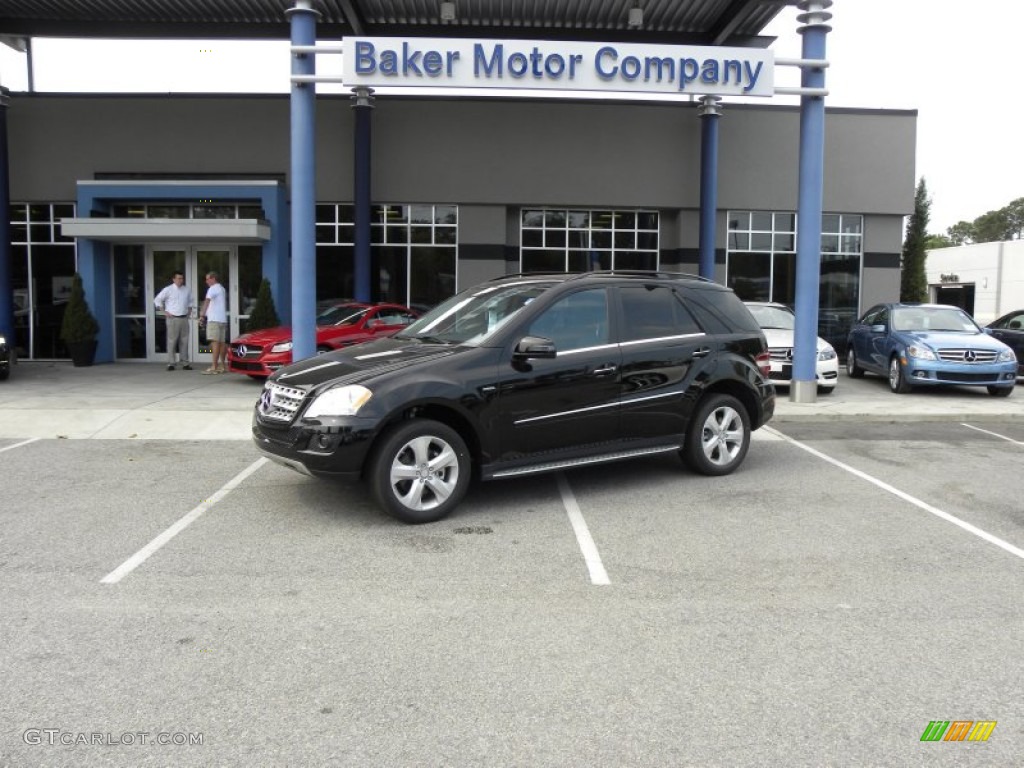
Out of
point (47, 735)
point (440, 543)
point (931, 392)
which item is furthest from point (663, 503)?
point (931, 392)

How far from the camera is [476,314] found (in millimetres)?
6980

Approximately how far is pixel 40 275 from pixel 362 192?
23.6 ft

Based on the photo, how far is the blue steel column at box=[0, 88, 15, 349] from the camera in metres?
16.5

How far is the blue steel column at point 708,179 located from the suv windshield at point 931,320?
3841mm

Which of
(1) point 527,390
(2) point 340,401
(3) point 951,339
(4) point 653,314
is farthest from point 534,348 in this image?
(3) point 951,339

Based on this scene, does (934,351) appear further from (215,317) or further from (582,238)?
(215,317)

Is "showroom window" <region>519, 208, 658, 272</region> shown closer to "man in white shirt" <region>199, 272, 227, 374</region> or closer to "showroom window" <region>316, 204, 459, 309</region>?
"showroom window" <region>316, 204, 459, 309</region>

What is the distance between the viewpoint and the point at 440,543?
561 centimetres

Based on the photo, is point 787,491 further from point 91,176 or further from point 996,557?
point 91,176

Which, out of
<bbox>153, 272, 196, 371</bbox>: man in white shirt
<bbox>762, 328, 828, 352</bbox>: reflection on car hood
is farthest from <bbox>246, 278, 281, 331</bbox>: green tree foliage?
<bbox>762, 328, 828, 352</bbox>: reflection on car hood

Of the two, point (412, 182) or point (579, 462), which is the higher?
point (412, 182)

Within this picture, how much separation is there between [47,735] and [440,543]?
110 inches

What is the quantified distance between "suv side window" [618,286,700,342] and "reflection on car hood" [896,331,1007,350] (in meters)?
7.68

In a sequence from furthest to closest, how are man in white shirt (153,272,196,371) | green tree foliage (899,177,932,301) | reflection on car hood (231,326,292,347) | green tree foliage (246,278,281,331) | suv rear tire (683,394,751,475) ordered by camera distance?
green tree foliage (899,177,932,301)
green tree foliage (246,278,281,331)
man in white shirt (153,272,196,371)
reflection on car hood (231,326,292,347)
suv rear tire (683,394,751,475)
